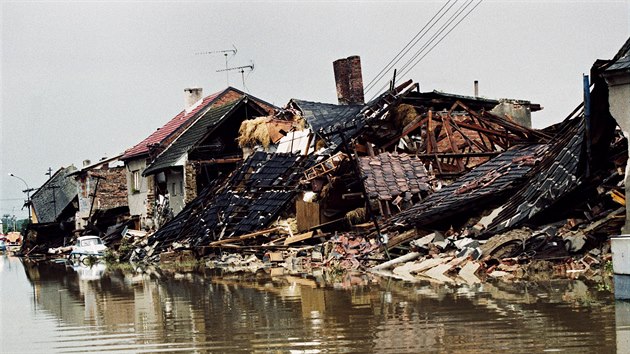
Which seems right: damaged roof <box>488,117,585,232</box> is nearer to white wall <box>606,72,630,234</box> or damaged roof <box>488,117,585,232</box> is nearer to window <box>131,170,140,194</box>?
white wall <box>606,72,630,234</box>

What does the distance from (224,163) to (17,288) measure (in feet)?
72.4

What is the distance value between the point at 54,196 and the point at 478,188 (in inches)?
2471

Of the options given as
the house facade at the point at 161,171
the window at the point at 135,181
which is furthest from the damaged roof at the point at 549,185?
the window at the point at 135,181

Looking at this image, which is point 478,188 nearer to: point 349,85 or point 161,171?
point 349,85

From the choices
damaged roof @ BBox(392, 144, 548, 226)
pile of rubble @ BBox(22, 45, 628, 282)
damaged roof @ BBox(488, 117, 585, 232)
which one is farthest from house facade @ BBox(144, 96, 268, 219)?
damaged roof @ BBox(488, 117, 585, 232)

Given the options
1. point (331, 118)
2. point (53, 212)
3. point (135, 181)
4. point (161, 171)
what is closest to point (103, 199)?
point (135, 181)

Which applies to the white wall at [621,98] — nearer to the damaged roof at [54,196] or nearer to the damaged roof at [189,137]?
the damaged roof at [189,137]

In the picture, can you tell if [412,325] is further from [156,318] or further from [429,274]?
[429,274]

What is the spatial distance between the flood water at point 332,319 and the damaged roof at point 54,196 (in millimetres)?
58630

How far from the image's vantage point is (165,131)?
60062 millimetres

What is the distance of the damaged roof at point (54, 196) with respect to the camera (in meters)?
81.1

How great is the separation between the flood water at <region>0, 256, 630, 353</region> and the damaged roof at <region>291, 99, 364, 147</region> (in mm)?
12565

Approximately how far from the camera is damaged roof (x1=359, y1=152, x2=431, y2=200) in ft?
99.6

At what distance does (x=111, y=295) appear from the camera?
23.5 m
